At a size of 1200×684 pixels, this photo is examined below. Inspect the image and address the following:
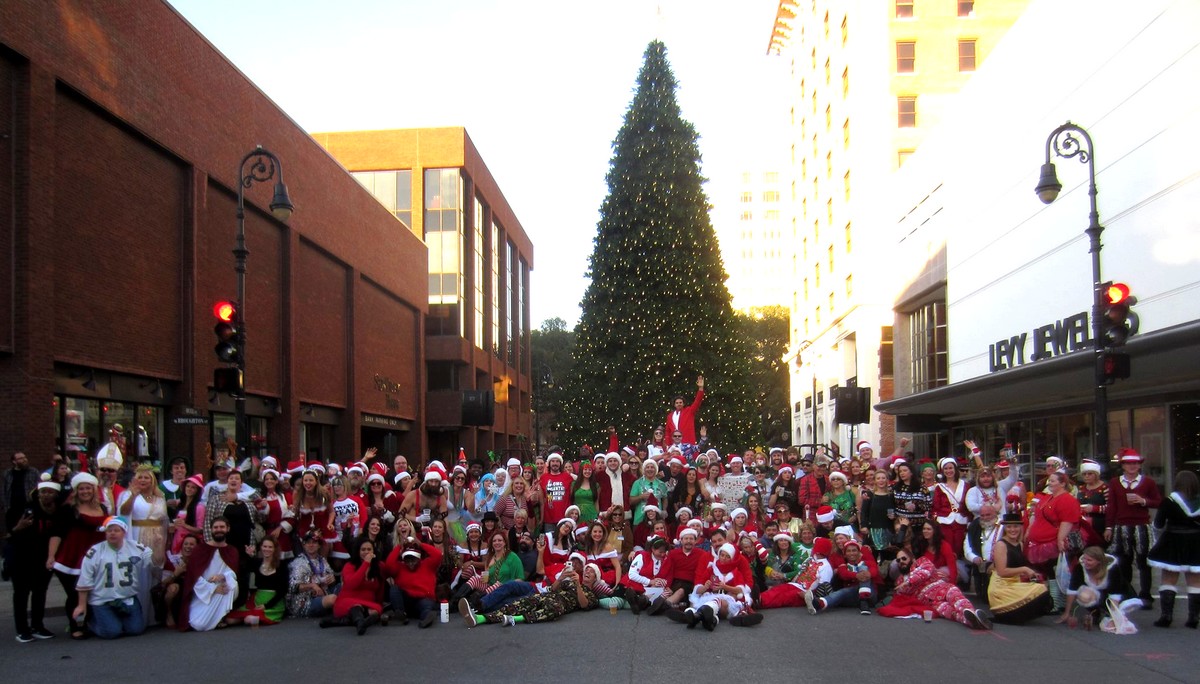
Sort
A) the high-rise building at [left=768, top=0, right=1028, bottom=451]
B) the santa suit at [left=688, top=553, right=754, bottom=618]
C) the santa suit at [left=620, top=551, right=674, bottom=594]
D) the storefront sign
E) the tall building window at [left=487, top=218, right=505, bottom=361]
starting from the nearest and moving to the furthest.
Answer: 1. the santa suit at [left=688, top=553, right=754, bottom=618]
2. the santa suit at [left=620, top=551, right=674, bottom=594]
3. the storefront sign
4. the high-rise building at [left=768, top=0, right=1028, bottom=451]
5. the tall building window at [left=487, top=218, right=505, bottom=361]

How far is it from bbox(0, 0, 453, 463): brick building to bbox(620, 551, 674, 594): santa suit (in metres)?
6.60

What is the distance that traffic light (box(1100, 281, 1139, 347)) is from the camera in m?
13.0

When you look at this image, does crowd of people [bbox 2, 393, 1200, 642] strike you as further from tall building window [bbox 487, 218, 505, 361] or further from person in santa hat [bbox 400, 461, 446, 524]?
tall building window [bbox 487, 218, 505, 361]

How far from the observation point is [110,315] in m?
19.5

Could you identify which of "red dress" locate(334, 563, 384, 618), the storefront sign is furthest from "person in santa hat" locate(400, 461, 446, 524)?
the storefront sign

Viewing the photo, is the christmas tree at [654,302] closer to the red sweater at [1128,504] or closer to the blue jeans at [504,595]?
the blue jeans at [504,595]

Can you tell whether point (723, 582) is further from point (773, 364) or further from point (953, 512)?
point (773, 364)

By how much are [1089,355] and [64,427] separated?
1761 cm

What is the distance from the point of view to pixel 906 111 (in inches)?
1537

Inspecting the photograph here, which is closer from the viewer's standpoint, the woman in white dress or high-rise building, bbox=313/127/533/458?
the woman in white dress

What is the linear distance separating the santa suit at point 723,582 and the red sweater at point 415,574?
3064 mm

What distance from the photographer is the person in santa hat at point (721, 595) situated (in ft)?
35.9

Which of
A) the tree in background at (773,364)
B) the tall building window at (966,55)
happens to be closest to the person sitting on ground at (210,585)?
the tall building window at (966,55)

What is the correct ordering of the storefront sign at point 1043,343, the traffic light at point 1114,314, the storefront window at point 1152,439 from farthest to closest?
the storefront sign at point 1043,343, the storefront window at point 1152,439, the traffic light at point 1114,314
